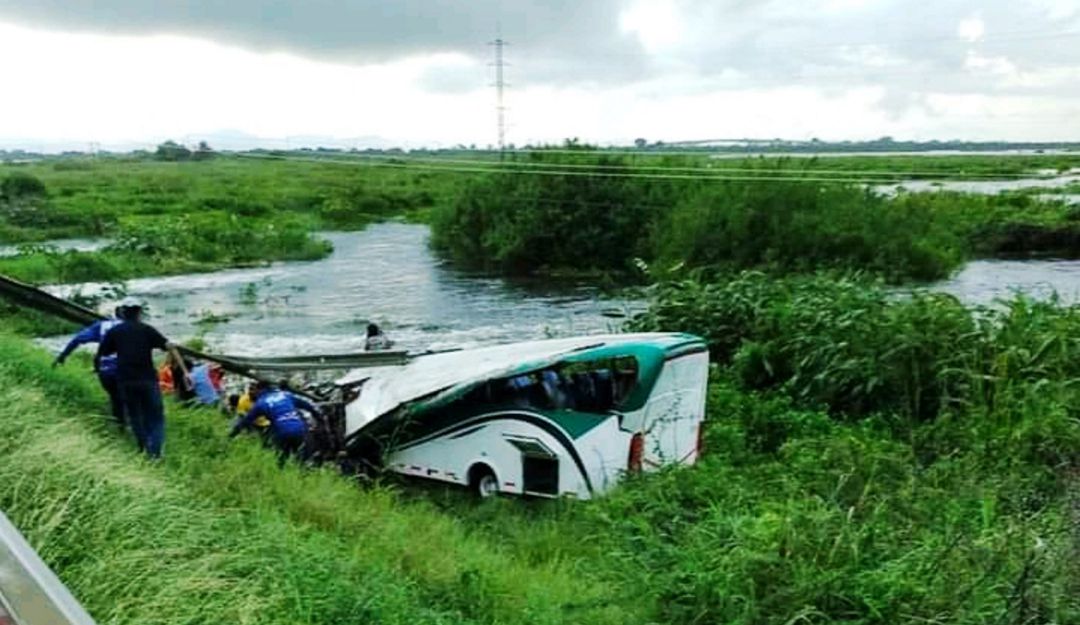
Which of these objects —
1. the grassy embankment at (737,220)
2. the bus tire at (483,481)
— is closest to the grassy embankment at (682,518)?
the bus tire at (483,481)

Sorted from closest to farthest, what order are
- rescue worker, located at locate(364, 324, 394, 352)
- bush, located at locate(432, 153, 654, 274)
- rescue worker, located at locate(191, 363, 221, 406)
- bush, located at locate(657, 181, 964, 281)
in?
1. rescue worker, located at locate(191, 363, 221, 406)
2. rescue worker, located at locate(364, 324, 394, 352)
3. bush, located at locate(657, 181, 964, 281)
4. bush, located at locate(432, 153, 654, 274)

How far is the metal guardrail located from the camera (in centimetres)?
207

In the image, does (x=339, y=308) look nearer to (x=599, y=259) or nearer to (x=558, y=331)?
(x=558, y=331)

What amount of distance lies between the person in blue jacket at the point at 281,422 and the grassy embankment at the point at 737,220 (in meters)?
19.2

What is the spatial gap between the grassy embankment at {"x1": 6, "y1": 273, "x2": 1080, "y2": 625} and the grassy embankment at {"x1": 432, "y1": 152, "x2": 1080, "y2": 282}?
1526cm

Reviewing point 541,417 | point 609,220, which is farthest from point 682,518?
point 609,220

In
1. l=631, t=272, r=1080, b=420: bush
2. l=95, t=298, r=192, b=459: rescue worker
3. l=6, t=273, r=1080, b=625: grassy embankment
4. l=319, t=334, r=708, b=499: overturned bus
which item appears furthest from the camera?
l=631, t=272, r=1080, b=420: bush

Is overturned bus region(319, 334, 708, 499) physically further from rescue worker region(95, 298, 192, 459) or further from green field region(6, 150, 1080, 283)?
green field region(6, 150, 1080, 283)

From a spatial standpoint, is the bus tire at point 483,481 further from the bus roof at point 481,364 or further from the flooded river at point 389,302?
the flooded river at point 389,302

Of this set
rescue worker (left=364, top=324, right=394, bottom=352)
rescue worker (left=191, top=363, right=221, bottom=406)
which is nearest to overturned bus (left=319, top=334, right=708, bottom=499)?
rescue worker (left=191, top=363, right=221, bottom=406)

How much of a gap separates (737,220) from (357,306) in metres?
12.5

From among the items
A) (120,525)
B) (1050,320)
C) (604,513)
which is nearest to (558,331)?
(1050,320)

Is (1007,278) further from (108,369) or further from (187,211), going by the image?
(187,211)

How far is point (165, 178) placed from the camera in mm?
65375
